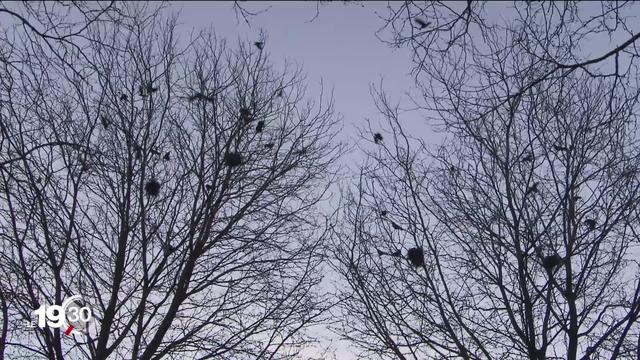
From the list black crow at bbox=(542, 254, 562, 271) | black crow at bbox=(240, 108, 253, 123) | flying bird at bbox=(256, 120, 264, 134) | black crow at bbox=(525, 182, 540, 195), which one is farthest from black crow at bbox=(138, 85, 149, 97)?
black crow at bbox=(542, 254, 562, 271)

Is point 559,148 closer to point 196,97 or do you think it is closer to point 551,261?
point 551,261

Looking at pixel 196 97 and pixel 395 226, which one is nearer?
pixel 196 97

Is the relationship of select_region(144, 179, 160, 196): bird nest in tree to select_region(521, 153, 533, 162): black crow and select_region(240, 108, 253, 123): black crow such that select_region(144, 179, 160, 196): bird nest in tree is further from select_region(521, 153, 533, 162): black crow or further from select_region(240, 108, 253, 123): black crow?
select_region(521, 153, 533, 162): black crow

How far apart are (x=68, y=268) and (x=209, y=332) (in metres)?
1.67

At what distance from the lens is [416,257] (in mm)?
7637

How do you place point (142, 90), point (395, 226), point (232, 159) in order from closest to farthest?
point (142, 90), point (232, 159), point (395, 226)

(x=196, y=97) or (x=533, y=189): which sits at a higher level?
(x=196, y=97)

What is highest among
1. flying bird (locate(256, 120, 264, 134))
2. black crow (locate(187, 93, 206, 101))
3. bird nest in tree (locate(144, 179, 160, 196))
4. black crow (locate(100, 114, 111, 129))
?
black crow (locate(187, 93, 206, 101))

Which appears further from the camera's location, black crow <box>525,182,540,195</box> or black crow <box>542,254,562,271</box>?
black crow <box>525,182,540,195</box>

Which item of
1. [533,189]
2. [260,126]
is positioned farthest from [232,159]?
[533,189]

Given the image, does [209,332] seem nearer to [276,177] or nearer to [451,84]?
[276,177]

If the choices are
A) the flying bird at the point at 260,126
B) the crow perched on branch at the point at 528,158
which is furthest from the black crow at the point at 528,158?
the flying bird at the point at 260,126

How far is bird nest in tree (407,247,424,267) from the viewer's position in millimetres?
7617

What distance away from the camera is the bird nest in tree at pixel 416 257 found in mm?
7617
